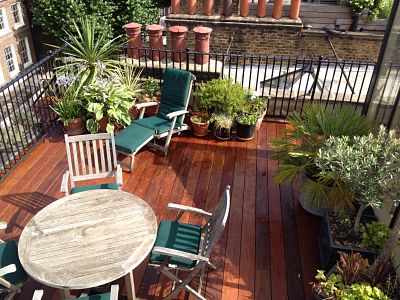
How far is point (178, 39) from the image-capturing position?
604 cm

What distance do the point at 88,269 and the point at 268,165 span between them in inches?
117

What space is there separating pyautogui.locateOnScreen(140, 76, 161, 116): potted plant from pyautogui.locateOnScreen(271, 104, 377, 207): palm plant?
2324 mm

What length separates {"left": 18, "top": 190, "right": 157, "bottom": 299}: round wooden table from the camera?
2443mm

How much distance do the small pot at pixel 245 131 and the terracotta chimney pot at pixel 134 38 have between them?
234 centimetres

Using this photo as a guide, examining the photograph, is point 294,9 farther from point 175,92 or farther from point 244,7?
point 175,92

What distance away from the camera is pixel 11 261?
2756 millimetres

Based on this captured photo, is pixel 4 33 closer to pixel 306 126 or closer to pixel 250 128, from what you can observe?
pixel 250 128

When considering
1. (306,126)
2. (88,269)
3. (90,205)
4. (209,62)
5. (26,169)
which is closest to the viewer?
(88,269)

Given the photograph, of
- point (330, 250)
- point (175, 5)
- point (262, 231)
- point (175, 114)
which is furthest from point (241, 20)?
point (330, 250)

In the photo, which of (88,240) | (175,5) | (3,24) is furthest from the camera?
(3,24)

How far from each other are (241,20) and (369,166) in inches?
257

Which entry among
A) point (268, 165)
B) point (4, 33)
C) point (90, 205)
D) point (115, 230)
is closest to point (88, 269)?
point (115, 230)

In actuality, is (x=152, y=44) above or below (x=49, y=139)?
above

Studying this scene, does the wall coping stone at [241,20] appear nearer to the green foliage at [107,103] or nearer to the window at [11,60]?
the green foliage at [107,103]
